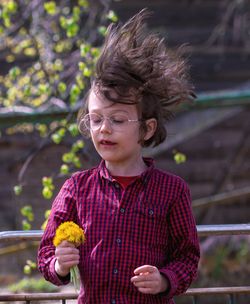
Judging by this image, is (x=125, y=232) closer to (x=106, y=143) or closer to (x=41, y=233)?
(x=106, y=143)

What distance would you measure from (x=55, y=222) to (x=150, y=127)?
1.42ft

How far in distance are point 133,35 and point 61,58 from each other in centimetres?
359

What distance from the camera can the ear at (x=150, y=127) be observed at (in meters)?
2.95

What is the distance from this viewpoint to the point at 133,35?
2.98 metres

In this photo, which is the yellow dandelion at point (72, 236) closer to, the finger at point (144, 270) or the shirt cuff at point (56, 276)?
the shirt cuff at point (56, 276)

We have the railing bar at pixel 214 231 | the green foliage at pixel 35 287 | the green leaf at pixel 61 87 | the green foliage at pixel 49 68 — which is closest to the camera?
the railing bar at pixel 214 231

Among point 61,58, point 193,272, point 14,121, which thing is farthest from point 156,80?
point 61,58

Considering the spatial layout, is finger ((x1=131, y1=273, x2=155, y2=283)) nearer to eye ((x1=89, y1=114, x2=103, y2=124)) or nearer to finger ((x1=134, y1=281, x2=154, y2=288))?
finger ((x1=134, y1=281, x2=154, y2=288))

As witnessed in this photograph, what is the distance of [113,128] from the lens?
2.84 meters

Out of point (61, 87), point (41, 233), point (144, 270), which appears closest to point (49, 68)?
point (61, 87)

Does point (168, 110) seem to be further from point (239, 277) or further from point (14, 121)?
point (239, 277)

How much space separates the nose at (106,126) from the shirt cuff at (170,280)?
0.46 meters

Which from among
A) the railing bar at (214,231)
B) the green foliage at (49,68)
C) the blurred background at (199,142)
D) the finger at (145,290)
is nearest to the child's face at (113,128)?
the finger at (145,290)

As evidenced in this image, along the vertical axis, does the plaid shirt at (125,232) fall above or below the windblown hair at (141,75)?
below
